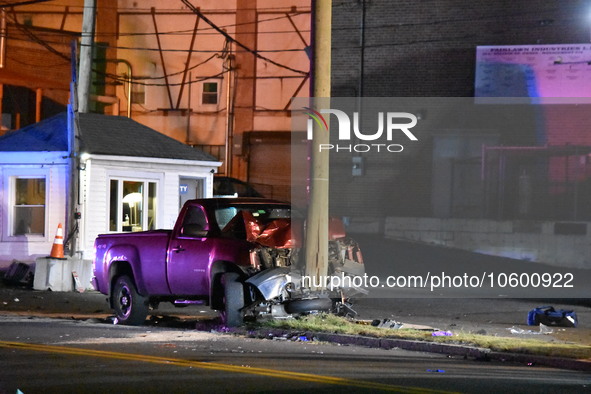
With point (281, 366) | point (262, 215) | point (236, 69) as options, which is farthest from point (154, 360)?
point (236, 69)

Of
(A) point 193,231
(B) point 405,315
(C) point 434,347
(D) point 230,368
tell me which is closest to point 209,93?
(B) point 405,315

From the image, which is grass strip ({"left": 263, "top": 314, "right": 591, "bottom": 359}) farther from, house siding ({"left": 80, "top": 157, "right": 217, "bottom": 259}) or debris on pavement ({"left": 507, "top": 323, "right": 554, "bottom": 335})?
house siding ({"left": 80, "top": 157, "right": 217, "bottom": 259})

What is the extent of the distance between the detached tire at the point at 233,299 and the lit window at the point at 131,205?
1054cm

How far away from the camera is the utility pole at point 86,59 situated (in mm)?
24219

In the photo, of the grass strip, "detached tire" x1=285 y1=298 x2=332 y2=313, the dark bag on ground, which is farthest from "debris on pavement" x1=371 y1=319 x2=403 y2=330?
the dark bag on ground

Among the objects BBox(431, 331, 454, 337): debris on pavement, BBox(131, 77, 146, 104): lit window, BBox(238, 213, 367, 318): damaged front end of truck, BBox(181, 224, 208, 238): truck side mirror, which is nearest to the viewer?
BBox(431, 331, 454, 337): debris on pavement

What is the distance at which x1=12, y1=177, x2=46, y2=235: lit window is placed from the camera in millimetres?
23438

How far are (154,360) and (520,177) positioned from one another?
2028 cm

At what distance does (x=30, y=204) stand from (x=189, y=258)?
34.4ft

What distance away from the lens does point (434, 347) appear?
12055 millimetres

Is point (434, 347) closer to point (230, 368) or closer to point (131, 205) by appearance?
point (230, 368)

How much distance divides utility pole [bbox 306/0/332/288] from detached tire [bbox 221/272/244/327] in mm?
1209

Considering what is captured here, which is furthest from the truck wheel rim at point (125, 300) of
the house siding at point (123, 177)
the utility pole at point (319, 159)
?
the house siding at point (123, 177)

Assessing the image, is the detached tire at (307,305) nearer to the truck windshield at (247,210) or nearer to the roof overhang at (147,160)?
the truck windshield at (247,210)
